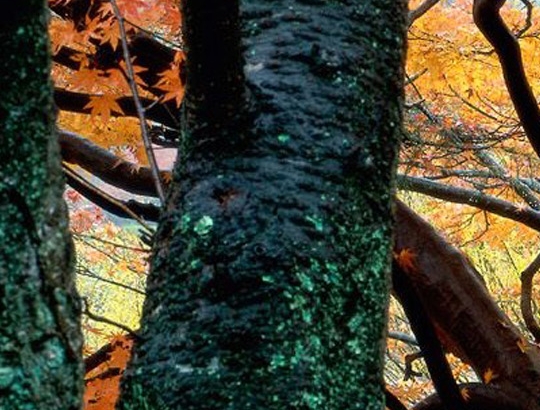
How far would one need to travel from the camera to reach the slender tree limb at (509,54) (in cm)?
222

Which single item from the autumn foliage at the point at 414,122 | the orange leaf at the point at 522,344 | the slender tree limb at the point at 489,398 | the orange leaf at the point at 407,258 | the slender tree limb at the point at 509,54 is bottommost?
the slender tree limb at the point at 489,398

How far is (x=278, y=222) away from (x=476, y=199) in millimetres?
2731

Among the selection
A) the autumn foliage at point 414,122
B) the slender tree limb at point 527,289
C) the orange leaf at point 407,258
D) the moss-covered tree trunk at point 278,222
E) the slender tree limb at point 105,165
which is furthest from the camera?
the slender tree limb at point 527,289

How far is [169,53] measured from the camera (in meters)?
2.65

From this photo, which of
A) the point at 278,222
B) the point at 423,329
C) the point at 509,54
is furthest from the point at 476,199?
the point at 278,222

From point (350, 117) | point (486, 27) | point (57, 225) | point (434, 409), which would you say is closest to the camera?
point (57, 225)

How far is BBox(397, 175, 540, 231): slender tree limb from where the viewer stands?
2.96 meters

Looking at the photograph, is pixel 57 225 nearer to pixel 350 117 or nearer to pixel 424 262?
pixel 350 117

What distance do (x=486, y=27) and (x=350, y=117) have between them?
59.2 inches

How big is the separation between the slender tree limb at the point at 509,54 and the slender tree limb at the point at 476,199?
764mm

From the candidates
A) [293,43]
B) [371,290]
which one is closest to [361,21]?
[293,43]

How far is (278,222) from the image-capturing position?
851 mm

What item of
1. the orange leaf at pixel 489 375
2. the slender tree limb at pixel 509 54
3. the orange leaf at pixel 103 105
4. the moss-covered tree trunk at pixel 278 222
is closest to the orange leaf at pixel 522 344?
the orange leaf at pixel 489 375

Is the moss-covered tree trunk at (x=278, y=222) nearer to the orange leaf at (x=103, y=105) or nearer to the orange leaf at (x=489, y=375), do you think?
the orange leaf at (x=103, y=105)
